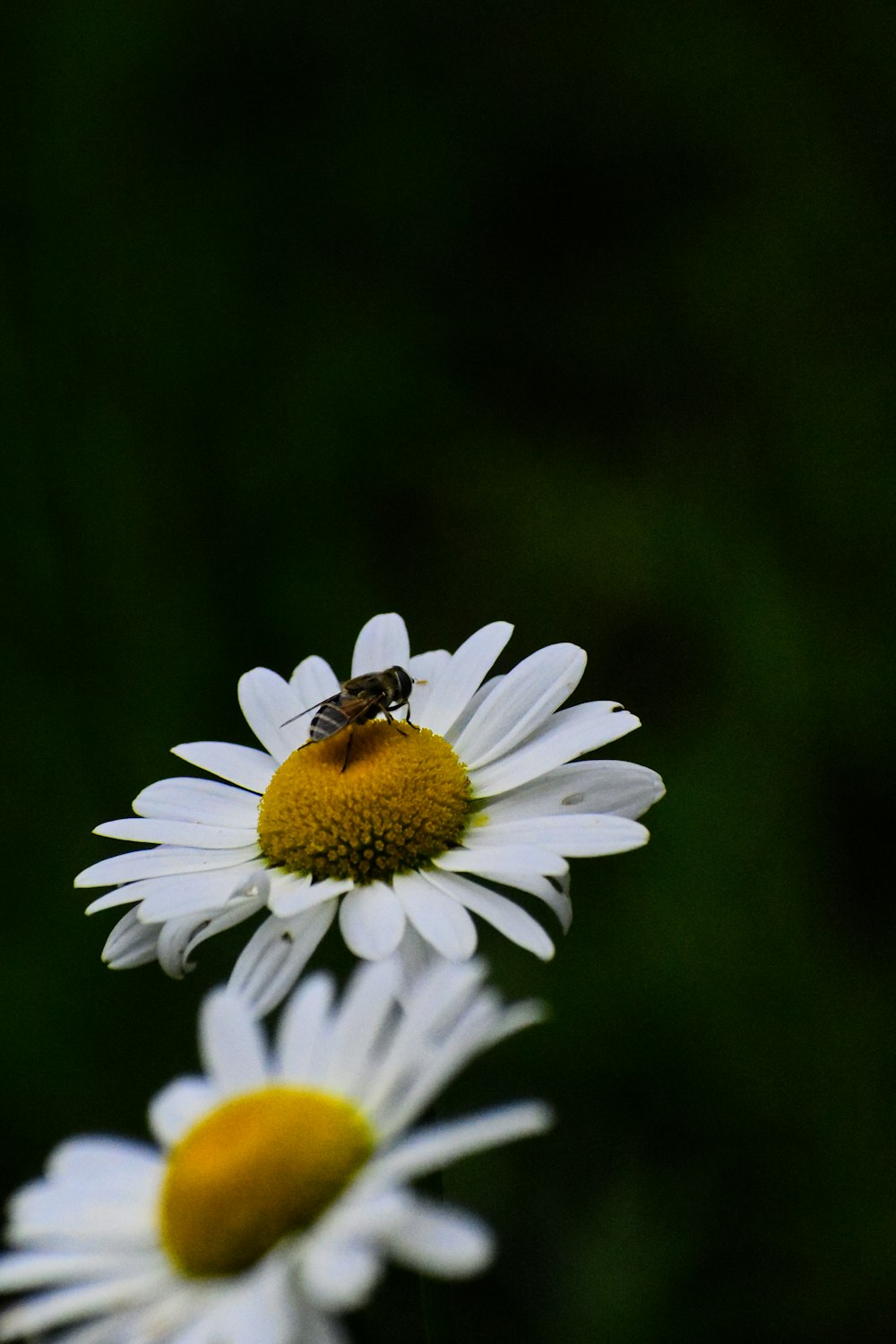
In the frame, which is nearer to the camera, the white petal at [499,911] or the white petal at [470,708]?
the white petal at [499,911]

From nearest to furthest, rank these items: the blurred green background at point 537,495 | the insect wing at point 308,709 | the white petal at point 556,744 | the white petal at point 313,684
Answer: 1. the white petal at point 556,744
2. the insect wing at point 308,709
3. the white petal at point 313,684
4. the blurred green background at point 537,495

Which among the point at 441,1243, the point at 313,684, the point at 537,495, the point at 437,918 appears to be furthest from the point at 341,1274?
the point at 537,495

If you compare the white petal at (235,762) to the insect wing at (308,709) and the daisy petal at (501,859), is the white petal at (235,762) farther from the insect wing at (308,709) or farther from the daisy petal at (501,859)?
the daisy petal at (501,859)

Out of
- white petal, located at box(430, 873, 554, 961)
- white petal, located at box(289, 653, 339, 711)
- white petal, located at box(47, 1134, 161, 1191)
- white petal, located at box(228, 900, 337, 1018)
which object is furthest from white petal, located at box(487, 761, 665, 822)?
white petal, located at box(47, 1134, 161, 1191)

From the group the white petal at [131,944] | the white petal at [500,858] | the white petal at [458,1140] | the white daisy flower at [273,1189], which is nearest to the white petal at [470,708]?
the white petal at [500,858]

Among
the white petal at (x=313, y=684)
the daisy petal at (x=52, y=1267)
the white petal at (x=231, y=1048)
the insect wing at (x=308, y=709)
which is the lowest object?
the daisy petal at (x=52, y=1267)

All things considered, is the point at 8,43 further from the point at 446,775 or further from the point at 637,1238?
the point at 637,1238

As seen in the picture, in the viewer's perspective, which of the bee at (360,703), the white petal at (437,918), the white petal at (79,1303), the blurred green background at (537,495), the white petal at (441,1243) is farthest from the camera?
the blurred green background at (537,495)

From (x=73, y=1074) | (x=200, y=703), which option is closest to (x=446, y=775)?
(x=73, y=1074)
